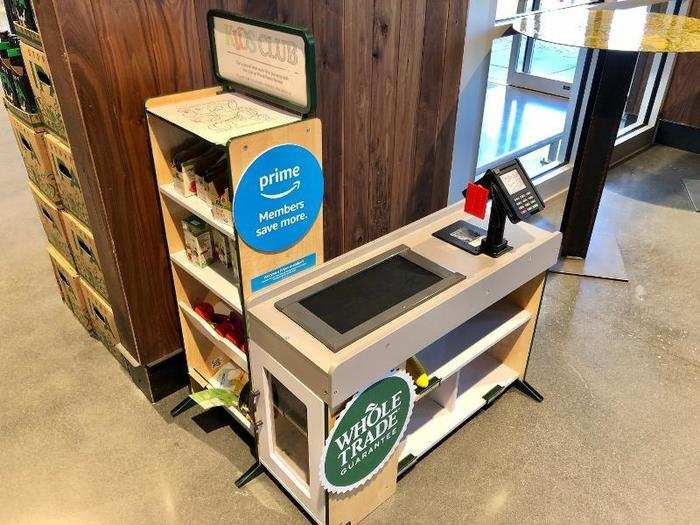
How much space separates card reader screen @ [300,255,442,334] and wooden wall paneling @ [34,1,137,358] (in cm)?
81

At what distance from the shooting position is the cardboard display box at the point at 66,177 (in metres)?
2.11

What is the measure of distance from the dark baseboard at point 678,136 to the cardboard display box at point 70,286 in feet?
15.2

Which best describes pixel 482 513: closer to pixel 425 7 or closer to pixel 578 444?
pixel 578 444

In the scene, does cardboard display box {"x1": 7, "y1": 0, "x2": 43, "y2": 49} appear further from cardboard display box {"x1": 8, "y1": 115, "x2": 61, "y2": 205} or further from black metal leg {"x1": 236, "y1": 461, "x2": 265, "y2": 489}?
black metal leg {"x1": 236, "y1": 461, "x2": 265, "y2": 489}

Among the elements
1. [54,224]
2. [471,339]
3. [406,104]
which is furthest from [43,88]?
[471,339]

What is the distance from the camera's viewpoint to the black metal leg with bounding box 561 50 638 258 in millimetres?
2730

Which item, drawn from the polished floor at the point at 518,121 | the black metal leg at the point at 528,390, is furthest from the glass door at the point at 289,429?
the polished floor at the point at 518,121

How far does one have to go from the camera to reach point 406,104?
2.58 metres

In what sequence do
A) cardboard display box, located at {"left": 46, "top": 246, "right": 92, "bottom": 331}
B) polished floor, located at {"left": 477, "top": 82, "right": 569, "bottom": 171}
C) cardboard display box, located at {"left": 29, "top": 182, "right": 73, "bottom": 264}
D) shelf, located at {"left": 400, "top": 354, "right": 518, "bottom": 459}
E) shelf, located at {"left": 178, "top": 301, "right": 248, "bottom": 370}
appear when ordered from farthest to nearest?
polished floor, located at {"left": 477, "top": 82, "right": 569, "bottom": 171}, cardboard display box, located at {"left": 46, "top": 246, "right": 92, "bottom": 331}, cardboard display box, located at {"left": 29, "top": 182, "right": 73, "bottom": 264}, shelf, located at {"left": 400, "top": 354, "right": 518, "bottom": 459}, shelf, located at {"left": 178, "top": 301, "right": 248, "bottom": 370}

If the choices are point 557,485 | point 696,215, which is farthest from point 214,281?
point 696,215

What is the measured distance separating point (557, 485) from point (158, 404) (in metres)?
1.55

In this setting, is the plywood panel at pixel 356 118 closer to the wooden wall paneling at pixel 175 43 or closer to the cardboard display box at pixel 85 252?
the wooden wall paneling at pixel 175 43

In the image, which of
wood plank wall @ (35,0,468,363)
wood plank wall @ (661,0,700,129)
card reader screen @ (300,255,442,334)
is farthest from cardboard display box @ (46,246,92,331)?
wood plank wall @ (661,0,700,129)

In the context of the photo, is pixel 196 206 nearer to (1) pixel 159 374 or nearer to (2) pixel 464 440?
(1) pixel 159 374
